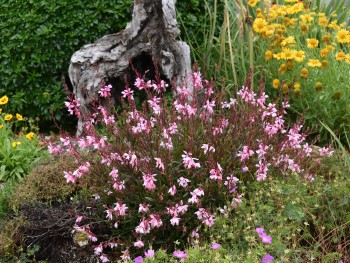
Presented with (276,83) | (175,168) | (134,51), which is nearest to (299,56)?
(276,83)

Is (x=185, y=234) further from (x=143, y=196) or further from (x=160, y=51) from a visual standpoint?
(x=160, y=51)

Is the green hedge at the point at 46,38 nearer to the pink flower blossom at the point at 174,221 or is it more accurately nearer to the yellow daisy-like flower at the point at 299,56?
the yellow daisy-like flower at the point at 299,56

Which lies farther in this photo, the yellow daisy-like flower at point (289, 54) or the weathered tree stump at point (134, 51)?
the weathered tree stump at point (134, 51)

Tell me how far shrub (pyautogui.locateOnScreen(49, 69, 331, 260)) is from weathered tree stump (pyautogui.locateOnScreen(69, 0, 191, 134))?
132cm

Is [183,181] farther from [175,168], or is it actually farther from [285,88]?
[285,88]

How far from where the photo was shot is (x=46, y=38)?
19.2ft

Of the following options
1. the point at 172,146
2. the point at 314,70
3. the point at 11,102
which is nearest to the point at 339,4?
the point at 314,70

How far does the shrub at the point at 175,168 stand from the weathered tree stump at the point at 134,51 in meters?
1.32

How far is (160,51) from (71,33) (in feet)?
2.87

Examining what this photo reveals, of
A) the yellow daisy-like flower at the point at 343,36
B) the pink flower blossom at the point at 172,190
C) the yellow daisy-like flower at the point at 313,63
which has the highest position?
the pink flower blossom at the point at 172,190

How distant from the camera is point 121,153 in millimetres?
3754

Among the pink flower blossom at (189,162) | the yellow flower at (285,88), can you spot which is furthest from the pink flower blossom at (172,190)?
the yellow flower at (285,88)

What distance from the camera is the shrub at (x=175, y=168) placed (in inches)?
144

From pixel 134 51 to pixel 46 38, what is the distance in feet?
2.96
